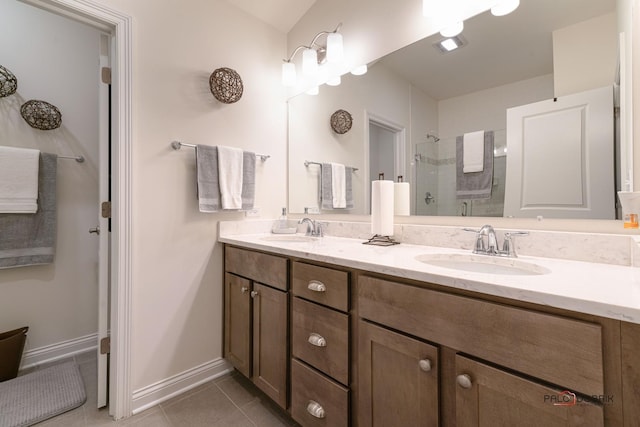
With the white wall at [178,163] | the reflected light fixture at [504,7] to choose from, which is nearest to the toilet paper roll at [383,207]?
the reflected light fixture at [504,7]

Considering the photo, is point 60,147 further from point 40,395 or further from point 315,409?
point 315,409

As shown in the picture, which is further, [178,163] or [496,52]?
[178,163]

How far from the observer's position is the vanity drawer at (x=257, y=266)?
129cm

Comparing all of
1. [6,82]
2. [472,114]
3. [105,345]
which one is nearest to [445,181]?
[472,114]

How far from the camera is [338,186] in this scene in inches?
73.0

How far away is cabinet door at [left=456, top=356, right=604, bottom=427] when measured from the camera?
22.8 inches

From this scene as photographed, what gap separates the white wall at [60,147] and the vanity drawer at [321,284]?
1836 mm

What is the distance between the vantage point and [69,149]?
2.02m

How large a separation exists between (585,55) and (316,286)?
130cm

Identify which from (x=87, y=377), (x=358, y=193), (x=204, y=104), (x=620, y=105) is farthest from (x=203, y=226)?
(x=620, y=105)

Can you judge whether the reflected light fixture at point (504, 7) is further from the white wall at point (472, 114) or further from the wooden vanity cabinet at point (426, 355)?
the wooden vanity cabinet at point (426, 355)

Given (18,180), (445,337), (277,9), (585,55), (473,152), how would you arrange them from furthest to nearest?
(277,9), (18,180), (473,152), (585,55), (445,337)

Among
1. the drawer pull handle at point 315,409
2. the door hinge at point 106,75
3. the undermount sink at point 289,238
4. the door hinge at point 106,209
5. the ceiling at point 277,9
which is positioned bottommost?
the drawer pull handle at point 315,409

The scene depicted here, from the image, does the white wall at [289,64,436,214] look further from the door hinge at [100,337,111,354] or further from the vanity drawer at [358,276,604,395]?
the door hinge at [100,337,111,354]
